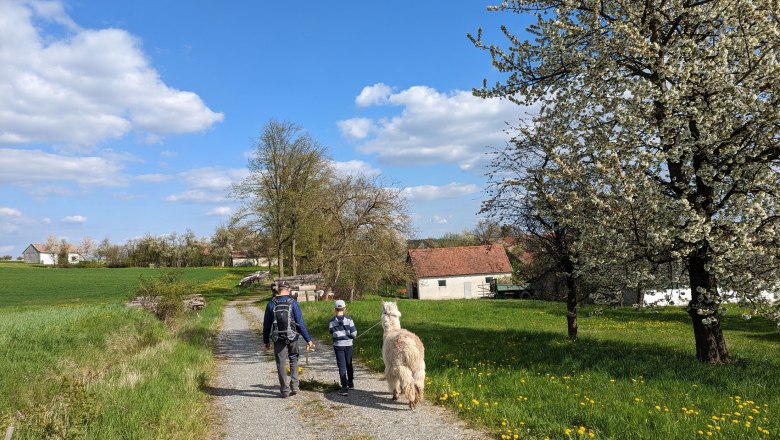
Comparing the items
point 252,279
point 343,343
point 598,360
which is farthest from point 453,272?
point 343,343

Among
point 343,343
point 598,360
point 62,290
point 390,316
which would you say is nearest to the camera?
point 343,343

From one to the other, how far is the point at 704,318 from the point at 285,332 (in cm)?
892

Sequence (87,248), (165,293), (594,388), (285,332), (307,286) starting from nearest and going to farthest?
(594,388) → (285,332) → (165,293) → (307,286) → (87,248)

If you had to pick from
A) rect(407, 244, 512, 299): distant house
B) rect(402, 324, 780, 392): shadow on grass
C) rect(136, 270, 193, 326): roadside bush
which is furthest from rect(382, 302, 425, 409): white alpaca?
rect(407, 244, 512, 299): distant house

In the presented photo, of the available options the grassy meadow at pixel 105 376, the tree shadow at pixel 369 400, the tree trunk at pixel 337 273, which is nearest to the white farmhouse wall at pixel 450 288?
the tree trunk at pixel 337 273

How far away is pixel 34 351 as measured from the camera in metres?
13.3

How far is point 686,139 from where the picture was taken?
941 centimetres

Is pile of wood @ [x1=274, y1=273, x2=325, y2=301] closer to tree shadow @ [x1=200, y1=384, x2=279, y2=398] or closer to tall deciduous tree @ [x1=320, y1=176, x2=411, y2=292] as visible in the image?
tall deciduous tree @ [x1=320, y1=176, x2=411, y2=292]

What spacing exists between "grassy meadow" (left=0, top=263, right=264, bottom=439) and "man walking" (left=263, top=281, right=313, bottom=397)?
1.47m

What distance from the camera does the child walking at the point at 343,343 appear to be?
8.64 meters

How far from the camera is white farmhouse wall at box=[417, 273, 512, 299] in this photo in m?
60.6

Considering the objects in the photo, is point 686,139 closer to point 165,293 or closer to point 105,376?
point 105,376

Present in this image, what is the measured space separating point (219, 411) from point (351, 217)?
87.5 ft

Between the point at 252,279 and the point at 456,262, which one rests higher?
the point at 456,262
